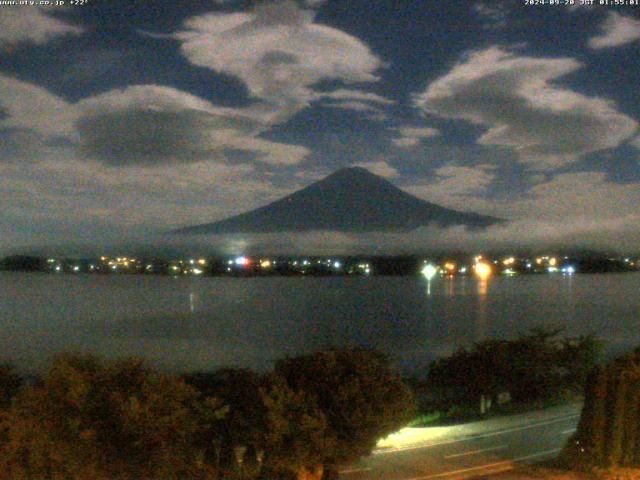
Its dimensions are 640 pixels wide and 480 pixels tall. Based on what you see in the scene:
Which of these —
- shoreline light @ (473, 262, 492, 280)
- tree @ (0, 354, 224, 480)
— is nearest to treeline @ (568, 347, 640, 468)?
tree @ (0, 354, 224, 480)

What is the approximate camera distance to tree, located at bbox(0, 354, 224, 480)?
6.74 m

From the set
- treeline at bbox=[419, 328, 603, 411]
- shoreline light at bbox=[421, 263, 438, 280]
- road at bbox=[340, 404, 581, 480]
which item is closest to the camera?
road at bbox=[340, 404, 581, 480]

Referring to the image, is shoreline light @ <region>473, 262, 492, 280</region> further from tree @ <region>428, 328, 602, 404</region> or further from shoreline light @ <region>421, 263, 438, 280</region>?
tree @ <region>428, 328, 602, 404</region>

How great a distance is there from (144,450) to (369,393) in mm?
2763

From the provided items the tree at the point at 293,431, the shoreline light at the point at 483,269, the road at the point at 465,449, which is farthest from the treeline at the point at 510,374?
the shoreline light at the point at 483,269

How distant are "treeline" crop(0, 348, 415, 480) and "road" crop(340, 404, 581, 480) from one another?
106 cm

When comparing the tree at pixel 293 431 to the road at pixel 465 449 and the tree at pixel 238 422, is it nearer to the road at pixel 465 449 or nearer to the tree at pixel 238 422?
the tree at pixel 238 422

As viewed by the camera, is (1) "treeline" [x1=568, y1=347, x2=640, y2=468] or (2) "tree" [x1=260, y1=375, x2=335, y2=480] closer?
(2) "tree" [x1=260, y1=375, x2=335, y2=480]

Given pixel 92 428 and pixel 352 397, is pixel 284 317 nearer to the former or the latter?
pixel 352 397

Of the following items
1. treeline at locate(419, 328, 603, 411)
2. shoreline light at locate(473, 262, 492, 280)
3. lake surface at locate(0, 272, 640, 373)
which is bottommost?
lake surface at locate(0, 272, 640, 373)

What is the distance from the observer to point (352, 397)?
865cm

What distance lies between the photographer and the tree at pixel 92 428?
6738mm

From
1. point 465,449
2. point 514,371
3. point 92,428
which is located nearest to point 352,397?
point 92,428

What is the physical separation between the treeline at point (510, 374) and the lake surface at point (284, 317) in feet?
25.0
